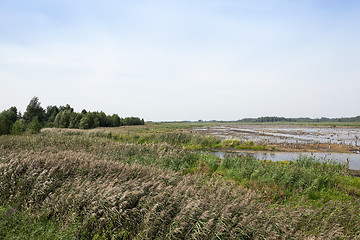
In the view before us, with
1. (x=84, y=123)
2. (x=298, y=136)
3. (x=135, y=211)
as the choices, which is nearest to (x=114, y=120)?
(x=84, y=123)

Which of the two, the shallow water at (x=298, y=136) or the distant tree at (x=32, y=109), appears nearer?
the shallow water at (x=298, y=136)

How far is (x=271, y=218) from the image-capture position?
446 cm

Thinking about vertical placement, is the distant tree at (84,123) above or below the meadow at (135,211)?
above

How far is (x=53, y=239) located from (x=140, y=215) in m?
1.84

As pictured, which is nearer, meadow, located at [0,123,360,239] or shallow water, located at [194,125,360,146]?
meadow, located at [0,123,360,239]

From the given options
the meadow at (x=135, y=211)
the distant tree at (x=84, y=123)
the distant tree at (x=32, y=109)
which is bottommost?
the meadow at (x=135, y=211)

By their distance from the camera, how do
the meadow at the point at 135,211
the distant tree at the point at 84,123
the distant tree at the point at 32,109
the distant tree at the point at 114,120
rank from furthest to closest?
the distant tree at the point at 114,120 → the distant tree at the point at 32,109 → the distant tree at the point at 84,123 → the meadow at the point at 135,211

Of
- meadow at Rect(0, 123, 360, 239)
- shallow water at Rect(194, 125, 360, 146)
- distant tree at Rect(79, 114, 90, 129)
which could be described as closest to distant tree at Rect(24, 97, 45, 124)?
distant tree at Rect(79, 114, 90, 129)

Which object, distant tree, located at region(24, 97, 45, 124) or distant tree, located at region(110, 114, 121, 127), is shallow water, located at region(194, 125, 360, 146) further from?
distant tree, located at region(24, 97, 45, 124)

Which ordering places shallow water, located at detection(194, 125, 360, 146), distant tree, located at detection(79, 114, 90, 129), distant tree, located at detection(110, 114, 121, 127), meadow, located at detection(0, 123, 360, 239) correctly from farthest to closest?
distant tree, located at detection(110, 114, 121, 127) < distant tree, located at detection(79, 114, 90, 129) < shallow water, located at detection(194, 125, 360, 146) < meadow, located at detection(0, 123, 360, 239)

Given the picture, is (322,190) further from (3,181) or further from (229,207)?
(3,181)

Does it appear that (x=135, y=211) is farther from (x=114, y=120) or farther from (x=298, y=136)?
(x=114, y=120)

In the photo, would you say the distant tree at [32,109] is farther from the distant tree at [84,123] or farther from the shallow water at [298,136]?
the shallow water at [298,136]

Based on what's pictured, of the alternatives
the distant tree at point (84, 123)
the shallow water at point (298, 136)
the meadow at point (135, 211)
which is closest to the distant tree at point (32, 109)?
the distant tree at point (84, 123)
